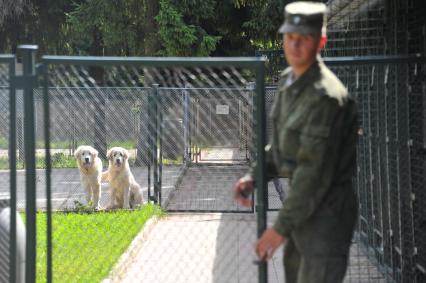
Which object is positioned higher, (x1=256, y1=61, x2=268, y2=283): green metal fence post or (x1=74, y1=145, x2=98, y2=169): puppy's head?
(x1=256, y1=61, x2=268, y2=283): green metal fence post

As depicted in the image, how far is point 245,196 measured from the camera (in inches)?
195

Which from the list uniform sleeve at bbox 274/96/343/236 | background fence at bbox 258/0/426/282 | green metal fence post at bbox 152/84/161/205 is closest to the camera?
uniform sleeve at bbox 274/96/343/236

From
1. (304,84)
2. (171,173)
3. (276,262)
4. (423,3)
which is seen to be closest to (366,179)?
(276,262)

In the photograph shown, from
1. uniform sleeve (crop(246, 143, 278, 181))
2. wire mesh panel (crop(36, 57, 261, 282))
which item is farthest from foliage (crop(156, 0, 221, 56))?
uniform sleeve (crop(246, 143, 278, 181))

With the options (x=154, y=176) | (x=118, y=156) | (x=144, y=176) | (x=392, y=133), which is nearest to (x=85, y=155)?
(x=118, y=156)

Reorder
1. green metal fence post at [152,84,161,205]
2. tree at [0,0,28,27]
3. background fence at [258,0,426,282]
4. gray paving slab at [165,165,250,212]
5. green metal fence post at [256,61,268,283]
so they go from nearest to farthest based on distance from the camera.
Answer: green metal fence post at [256,61,268,283]
background fence at [258,0,426,282]
green metal fence post at [152,84,161,205]
gray paving slab at [165,165,250,212]
tree at [0,0,28,27]

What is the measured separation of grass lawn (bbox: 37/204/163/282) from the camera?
8852 mm

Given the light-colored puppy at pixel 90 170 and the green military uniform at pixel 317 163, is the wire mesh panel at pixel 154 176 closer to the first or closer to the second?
the light-colored puppy at pixel 90 170

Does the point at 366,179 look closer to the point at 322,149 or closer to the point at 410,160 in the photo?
the point at 410,160

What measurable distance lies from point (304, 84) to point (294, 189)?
0.55 metres

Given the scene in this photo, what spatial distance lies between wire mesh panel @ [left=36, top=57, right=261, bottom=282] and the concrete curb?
25mm

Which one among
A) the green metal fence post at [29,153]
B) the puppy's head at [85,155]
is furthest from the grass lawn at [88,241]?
the green metal fence post at [29,153]

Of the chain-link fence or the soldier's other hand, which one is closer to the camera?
the soldier's other hand

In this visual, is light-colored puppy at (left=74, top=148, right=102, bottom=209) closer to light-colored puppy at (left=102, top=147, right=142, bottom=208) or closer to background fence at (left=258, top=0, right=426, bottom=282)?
light-colored puppy at (left=102, top=147, right=142, bottom=208)
